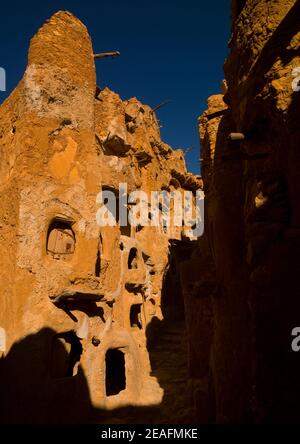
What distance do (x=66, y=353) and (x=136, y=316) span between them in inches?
213

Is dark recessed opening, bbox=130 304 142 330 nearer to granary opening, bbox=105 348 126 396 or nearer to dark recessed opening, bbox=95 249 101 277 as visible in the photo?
granary opening, bbox=105 348 126 396

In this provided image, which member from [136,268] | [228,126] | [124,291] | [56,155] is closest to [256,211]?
[228,126]

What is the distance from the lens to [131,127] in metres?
24.3

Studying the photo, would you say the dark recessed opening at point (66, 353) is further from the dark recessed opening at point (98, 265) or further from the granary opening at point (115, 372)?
the dark recessed opening at point (98, 265)

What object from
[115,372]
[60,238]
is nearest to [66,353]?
[115,372]

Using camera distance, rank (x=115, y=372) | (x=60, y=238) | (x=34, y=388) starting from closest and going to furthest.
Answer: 1. (x=34, y=388)
2. (x=60, y=238)
3. (x=115, y=372)

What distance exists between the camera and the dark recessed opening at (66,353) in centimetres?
1268

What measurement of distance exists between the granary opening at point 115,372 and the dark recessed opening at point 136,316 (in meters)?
2.49

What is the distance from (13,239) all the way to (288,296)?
863cm

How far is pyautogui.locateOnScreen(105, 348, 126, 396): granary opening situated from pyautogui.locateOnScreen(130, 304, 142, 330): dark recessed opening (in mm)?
2494

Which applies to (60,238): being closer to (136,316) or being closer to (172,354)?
(136,316)

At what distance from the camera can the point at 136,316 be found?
18.0m

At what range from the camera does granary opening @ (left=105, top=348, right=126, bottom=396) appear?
47.8 ft

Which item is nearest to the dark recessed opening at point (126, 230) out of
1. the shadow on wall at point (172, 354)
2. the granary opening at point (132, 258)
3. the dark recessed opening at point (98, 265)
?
the granary opening at point (132, 258)
